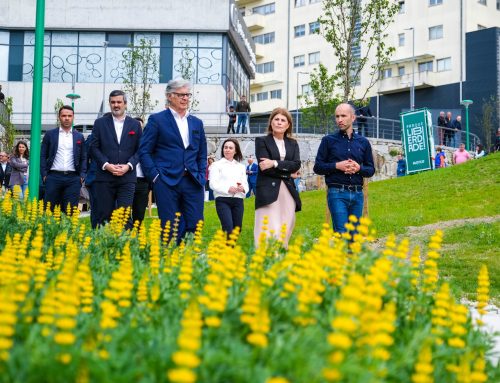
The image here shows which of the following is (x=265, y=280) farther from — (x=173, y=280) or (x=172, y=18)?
(x=172, y=18)

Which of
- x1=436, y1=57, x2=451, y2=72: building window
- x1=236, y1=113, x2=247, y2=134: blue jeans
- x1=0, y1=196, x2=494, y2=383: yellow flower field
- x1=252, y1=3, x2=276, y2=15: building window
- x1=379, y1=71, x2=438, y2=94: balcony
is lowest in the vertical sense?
x1=0, y1=196, x2=494, y2=383: yellow flower field

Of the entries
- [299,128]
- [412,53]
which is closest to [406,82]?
[412,53]

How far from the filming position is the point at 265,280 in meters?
4.14

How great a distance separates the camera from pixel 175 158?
7887 millimetres

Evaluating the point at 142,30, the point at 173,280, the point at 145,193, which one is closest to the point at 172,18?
the point at 142,30

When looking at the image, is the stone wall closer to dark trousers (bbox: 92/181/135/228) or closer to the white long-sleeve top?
the white long-sleeve top

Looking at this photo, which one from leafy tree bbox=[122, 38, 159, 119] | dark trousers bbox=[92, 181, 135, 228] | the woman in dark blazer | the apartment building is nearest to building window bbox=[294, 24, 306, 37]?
the apartment building

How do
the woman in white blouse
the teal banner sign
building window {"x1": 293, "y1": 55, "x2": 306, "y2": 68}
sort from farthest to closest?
1. building window {"x1": 293, "y1": 55, "x2": 306, "y2": 68}
2. the teal banner sign
3. the woman in white blouse

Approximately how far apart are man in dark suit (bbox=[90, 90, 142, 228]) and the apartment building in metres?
43.8

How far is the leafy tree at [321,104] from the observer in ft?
107

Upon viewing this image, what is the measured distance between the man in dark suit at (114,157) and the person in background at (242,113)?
26.0 metres

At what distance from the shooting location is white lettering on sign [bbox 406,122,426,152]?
26.6m

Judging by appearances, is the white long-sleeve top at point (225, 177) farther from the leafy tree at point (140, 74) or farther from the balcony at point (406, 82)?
the balcony at point (406, 82)

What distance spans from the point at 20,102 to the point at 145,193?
35.5 meters
